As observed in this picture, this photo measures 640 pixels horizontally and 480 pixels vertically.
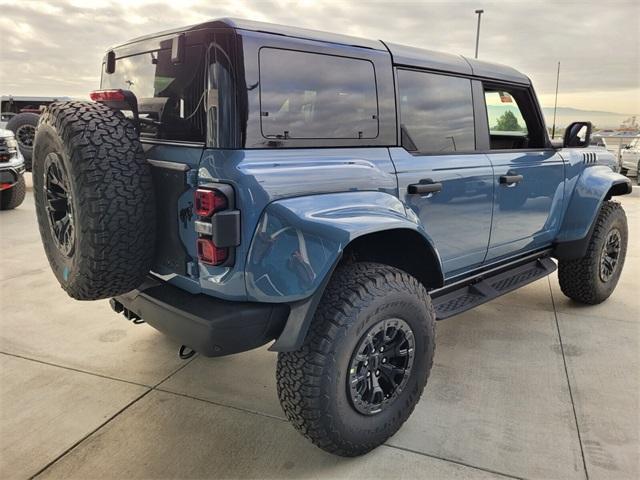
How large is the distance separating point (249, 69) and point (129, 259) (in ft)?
3.06

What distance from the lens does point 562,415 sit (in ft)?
9.08

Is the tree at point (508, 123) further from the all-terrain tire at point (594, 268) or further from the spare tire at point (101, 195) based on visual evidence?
the spare tire at point (101, 195)

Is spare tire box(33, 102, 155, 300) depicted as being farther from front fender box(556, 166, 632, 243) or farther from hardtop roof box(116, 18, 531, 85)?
front fender box(556, 166, 632, 243)

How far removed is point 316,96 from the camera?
7.70 feet

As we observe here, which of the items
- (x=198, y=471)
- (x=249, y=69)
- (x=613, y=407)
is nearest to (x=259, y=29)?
(x=249, y=69)

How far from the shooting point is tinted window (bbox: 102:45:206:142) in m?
2.20

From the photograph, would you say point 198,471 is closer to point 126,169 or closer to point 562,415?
point 126,169

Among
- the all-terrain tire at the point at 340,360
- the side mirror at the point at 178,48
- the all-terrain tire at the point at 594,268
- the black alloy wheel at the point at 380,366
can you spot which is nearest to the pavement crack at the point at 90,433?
the all-terrain tire at the point at 340,360

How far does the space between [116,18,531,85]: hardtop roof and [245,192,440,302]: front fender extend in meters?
0.74

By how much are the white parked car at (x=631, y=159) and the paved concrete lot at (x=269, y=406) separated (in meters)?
12.2

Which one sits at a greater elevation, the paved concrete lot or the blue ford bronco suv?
the blue ford bronco suv

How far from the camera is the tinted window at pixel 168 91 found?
2197mm

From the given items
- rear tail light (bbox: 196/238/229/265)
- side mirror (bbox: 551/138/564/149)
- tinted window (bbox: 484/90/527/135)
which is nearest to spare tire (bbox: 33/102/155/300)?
rear tail light (bbox: 196/238/229/265)

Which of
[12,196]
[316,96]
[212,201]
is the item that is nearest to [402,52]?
[316,96]
